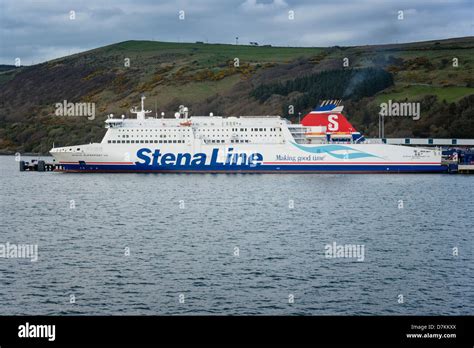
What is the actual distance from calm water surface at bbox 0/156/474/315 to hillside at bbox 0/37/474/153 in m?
61.6

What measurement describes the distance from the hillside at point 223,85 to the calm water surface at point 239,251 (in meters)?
61.6

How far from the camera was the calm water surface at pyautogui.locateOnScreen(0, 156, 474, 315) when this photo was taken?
21000 millimetres

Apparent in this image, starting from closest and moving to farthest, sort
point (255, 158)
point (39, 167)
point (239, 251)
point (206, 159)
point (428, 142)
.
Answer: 1. point (239, 251)
2. point (255, 158)
3. point (206, 159)
4. point (39, 167)
5. point (428, 142)

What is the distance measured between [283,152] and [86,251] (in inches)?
1646

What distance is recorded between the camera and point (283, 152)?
68500mm

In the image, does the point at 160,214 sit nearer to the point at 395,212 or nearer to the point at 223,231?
the point at 223,231

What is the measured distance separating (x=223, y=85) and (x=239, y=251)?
120m

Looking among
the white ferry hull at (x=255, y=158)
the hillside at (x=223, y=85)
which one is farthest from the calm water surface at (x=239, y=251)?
the hillside at (x=223, y=85)

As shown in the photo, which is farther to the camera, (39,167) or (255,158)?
(39,167)

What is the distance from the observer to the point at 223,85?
479 feet

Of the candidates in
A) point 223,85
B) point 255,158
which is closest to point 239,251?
point 255,158
